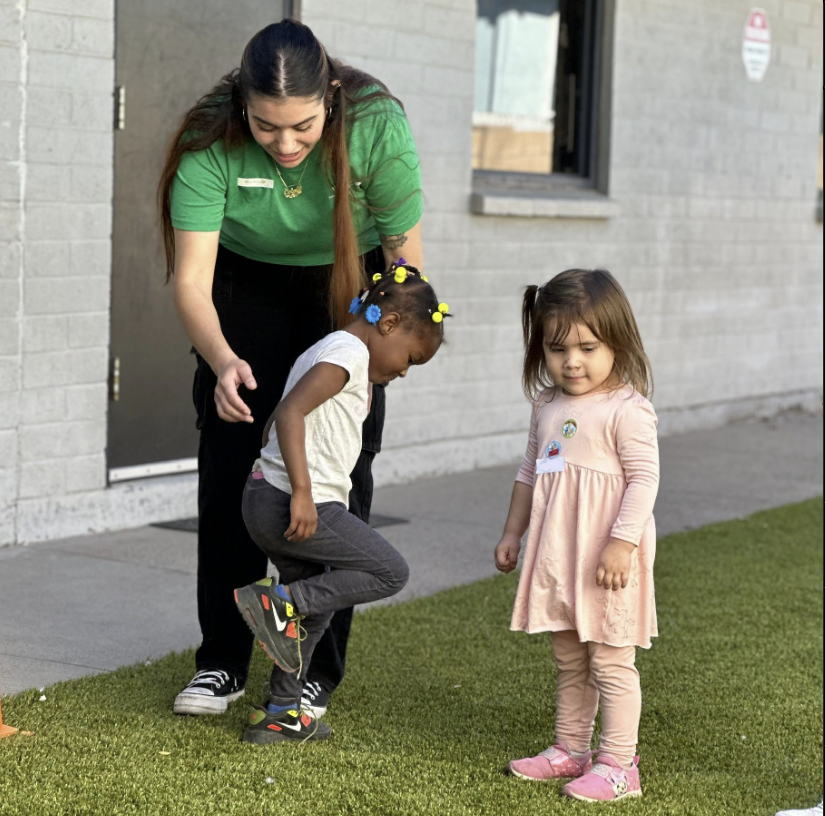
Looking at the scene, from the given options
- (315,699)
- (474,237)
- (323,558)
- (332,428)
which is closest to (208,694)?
(315,699)

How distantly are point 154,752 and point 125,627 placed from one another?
125 centimetres

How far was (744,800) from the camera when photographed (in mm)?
3248

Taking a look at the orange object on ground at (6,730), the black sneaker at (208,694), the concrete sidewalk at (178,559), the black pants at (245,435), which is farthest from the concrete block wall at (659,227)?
the orange object on ground at (6,730)

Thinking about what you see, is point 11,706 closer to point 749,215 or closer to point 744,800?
point 744,800

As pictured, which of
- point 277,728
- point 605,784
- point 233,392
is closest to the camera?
point 233,392

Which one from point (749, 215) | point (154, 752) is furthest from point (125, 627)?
point (749, 215)

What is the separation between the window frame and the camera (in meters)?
8.36

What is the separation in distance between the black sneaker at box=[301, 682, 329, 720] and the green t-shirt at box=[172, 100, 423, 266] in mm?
1182

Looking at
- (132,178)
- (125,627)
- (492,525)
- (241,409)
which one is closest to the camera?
(241,409)

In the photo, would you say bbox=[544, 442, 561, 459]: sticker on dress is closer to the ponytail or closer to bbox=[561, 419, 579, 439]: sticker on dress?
bbox=[561, 419, 579, 439]: sticker on dress

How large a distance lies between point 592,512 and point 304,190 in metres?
1.07

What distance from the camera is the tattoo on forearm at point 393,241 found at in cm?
346

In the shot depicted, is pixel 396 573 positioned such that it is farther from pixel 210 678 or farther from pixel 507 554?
pixel 210 678

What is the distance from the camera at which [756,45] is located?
32.2 ft
